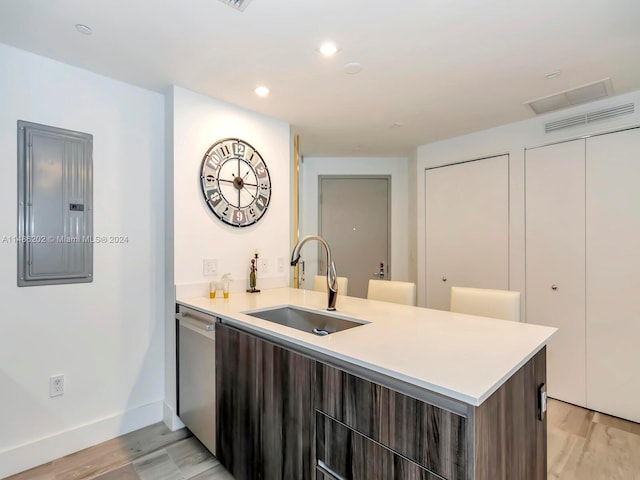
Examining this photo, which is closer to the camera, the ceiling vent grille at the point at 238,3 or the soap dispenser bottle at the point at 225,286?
the ceiling vent grille at the point at 238,3

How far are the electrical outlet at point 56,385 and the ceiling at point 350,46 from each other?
1946mm

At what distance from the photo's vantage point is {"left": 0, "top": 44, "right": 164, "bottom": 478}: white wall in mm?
1893

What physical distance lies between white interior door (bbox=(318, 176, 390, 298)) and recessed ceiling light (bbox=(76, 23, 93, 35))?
2957mm

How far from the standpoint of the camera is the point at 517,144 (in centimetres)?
306

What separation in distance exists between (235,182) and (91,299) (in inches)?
49.7

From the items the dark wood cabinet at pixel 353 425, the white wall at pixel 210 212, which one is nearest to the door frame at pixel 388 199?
the white wall at pixel 210 212

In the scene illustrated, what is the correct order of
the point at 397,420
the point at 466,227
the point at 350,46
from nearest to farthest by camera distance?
the point at 397,420 → the point at 350,46 → the point at 466,227

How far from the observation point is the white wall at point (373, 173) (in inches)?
171

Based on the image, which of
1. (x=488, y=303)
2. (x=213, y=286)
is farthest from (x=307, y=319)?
(x=488, y=303)

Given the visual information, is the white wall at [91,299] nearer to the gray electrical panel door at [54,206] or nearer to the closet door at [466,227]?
the gray electrical panel door at [54,206]

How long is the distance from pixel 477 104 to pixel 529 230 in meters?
1.22

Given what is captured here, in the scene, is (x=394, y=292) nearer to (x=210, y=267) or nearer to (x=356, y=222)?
(x=210, y=267)

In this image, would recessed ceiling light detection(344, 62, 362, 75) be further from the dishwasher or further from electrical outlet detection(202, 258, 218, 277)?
the dishwasher

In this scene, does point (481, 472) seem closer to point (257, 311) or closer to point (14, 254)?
point (257, 311)
